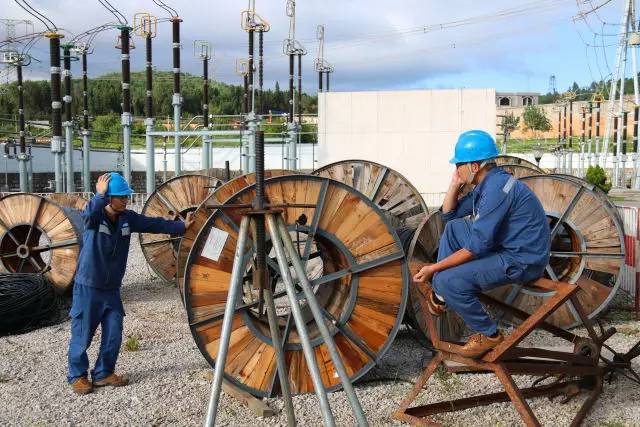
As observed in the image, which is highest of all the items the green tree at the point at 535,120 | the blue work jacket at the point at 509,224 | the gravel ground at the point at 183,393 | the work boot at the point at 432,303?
the green tree at the point at 535,120

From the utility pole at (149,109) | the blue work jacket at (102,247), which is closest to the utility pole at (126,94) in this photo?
the utility pole at (149,109)

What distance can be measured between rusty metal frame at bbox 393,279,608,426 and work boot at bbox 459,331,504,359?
43 millimetres

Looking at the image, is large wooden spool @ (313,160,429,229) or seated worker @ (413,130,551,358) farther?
large wooden spool @ (313,160,429,229)

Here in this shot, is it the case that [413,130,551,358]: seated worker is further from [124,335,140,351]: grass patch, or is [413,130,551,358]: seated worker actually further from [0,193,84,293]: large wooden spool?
[0,193,84,293]: large wooden spool

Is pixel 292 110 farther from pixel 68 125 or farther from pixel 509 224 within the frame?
pixel 509 224

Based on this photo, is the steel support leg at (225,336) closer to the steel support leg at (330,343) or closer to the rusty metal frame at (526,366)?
the steel support leg at (330,343)

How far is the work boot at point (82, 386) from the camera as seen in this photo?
18.6 ft

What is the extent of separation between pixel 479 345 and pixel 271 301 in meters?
1.64

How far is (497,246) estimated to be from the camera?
444 centimetres

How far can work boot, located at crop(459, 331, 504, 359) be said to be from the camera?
446cm

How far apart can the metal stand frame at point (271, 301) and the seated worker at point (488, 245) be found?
4.30ft

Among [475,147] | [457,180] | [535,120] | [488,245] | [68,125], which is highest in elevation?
[535,120]

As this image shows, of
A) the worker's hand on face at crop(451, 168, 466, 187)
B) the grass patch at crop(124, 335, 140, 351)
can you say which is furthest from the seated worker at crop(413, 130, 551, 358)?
the grass patch at crop(124, 335, 140, 351)

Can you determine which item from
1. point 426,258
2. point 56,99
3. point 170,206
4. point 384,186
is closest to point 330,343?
point 426,258
